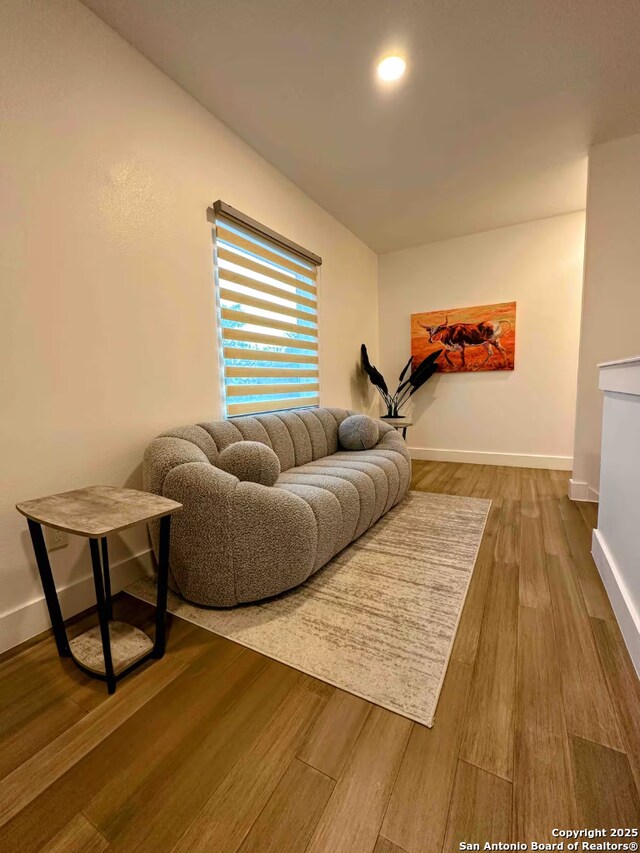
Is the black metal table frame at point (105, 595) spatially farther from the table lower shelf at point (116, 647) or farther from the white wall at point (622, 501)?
the white wall at point (622, 501)

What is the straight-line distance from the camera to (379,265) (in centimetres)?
455

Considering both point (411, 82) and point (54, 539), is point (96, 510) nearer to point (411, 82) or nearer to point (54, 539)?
point (54, 539)

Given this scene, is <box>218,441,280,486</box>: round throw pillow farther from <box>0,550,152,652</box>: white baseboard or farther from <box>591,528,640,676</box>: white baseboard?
<box>591,528,640,676</box>: white baseboard

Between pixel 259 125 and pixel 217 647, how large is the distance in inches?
115

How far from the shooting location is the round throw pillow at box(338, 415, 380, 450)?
2.91 m

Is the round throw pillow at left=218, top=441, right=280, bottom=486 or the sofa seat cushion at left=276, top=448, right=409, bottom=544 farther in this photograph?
the sofa seat cushion at left=276, top=448, right=409, bottom=544

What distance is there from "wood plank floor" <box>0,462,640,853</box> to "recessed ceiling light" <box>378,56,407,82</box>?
8.91 feet

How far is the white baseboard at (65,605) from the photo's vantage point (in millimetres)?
1367

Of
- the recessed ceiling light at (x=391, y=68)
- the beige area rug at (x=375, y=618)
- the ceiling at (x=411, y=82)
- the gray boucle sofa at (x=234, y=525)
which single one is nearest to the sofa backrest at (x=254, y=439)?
the gray boucle sofa at (x=234, y=525)

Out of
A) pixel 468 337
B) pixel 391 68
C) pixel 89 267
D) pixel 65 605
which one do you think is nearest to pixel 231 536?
pixel 65 605

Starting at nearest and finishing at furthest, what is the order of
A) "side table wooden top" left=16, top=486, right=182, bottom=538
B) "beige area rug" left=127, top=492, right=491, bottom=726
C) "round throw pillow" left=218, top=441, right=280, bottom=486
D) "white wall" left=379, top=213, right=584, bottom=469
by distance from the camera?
"side table wooden top" left=16, top=486, right=182, bottom=538 → "beige area rug" left=127, top=492, right=491, bottom=726 → "round throw pillow" left=218, top=441, right=280, bottom=486 → "white wall" left=379, top=213, right=584, bottom=469

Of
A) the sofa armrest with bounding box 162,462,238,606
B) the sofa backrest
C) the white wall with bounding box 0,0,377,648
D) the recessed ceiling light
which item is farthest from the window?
the recessed ceiling light

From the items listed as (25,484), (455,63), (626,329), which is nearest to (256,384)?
(25,484)

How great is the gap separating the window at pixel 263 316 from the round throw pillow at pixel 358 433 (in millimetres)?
495
